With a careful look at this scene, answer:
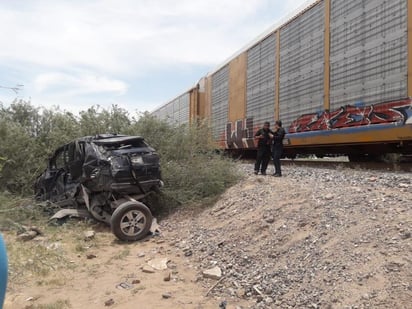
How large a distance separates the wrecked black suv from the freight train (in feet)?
14.5

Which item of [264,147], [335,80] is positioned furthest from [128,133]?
[335,80]

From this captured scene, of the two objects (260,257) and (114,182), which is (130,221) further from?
(260,257)

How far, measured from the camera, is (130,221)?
25.1ft

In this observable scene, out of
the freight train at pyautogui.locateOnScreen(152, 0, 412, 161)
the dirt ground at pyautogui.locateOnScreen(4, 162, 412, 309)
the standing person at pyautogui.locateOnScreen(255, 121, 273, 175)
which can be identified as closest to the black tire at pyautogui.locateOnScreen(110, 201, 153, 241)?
the dirt ground at pyautogui.locateOnScreen(4, 162, 412, 309)

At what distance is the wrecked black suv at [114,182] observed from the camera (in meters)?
7.68

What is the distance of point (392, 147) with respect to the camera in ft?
31.5

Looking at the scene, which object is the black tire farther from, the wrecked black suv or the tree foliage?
the tree foliage

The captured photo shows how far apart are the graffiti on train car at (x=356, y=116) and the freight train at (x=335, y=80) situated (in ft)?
0.06

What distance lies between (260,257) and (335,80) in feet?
19.9

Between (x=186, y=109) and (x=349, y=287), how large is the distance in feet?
61.0

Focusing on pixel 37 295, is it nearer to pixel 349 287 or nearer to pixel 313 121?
pixel 349 287

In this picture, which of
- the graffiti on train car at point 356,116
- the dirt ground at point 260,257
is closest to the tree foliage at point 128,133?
the dirt ground at point 260,257

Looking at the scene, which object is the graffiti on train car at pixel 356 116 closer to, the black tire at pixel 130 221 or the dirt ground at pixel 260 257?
the dirt ground at pixel 260 257

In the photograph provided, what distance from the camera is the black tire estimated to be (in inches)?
296
